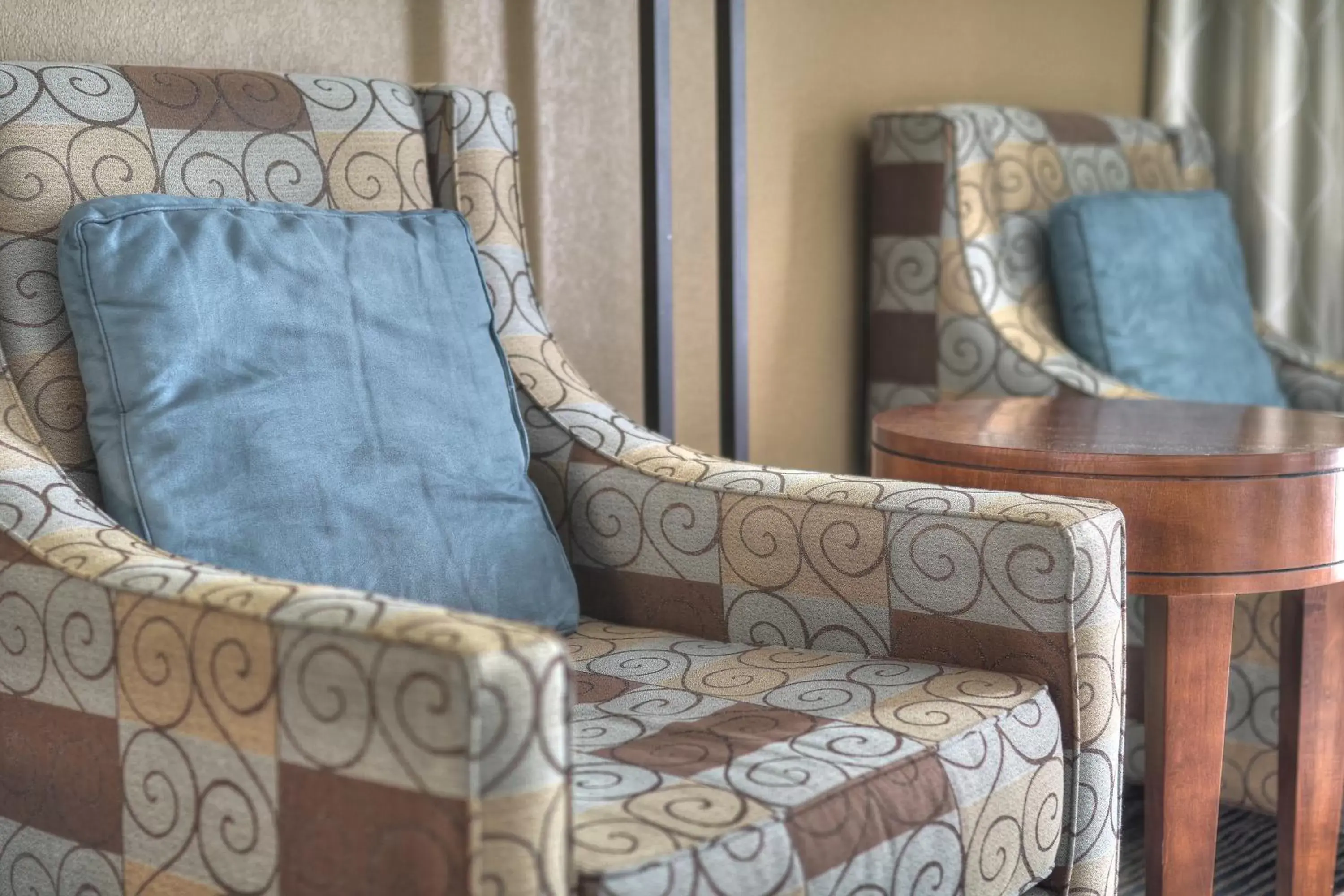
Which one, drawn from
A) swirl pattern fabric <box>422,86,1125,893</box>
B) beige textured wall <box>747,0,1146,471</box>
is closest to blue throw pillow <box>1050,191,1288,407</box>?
beige textured wall <box>747,0,1146,471</box>

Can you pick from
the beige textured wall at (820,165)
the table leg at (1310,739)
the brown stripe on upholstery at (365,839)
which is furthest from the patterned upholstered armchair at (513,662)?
the beige textured wall at (820,165)

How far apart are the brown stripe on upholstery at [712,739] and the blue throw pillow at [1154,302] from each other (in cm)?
130

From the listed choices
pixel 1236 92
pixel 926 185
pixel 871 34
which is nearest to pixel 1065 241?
pixel 926 185

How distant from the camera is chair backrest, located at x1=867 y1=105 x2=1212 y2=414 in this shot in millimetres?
2182

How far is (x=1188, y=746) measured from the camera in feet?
4.55

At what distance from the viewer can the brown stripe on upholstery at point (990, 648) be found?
1172 mm

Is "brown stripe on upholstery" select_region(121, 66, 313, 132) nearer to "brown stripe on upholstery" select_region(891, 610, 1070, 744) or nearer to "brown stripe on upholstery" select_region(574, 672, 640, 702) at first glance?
"brown stripe on upholstery" select_region(574, 672, 640, 702)

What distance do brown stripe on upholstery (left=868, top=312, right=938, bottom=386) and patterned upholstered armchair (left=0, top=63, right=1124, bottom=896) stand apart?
875 mm

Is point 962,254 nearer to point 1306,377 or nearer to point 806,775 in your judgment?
point 1306,377

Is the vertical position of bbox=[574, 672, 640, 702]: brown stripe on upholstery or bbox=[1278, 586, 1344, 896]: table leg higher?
bbox=[574, 672, 640, 702]: brown stripe on upholstery

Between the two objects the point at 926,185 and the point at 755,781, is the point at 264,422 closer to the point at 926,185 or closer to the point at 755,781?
the point at 755,781

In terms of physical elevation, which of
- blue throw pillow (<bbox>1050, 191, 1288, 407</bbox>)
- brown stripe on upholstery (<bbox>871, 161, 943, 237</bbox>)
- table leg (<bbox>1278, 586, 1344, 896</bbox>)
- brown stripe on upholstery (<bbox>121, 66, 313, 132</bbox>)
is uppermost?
brown stripe on upholstery (<bbox>121, 66, 313, 132</bbox>)

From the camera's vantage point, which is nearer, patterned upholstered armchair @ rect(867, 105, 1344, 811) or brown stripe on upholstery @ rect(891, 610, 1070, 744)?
brown stripe on upholstery @ rect(891, 610, 1070, 744)

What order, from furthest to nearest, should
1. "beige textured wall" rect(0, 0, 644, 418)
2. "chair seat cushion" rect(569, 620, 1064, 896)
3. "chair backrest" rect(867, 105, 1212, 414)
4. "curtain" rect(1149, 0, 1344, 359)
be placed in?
"curtain" rect(1149, 0, 1344, 359) → "chair backrest" rect(867, 105, 1212, 414) → "beige textured wall" rect(0, 0, 644, 418) → "chair seat cushion" rect(569, 620, 1064, 896)
